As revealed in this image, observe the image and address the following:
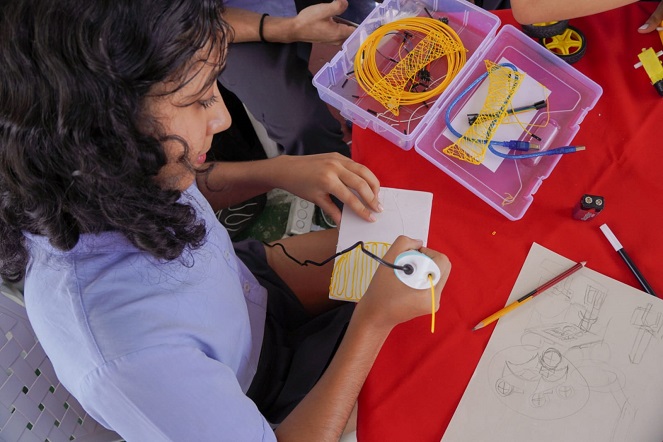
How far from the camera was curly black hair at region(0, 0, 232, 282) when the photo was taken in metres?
0.40

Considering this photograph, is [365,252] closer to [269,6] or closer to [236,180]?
[236,180]

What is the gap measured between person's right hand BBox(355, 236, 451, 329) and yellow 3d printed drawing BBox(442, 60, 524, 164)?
19cm

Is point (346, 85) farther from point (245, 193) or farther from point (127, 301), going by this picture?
point (127, 301)

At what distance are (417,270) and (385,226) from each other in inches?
5.4

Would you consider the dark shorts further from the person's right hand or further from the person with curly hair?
the person's right hand

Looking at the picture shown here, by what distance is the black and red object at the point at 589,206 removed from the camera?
691mm

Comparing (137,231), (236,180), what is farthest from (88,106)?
(236,180)

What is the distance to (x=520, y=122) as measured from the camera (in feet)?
2.59

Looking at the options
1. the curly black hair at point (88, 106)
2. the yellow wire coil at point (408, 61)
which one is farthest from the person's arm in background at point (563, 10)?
the curly black hair at point (88, 106)

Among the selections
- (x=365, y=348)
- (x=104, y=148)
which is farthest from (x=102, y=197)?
(x=365, y=348)

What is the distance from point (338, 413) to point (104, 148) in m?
0.47

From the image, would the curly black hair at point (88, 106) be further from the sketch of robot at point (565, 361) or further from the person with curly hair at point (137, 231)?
the sketch of robot at point (565, 361)

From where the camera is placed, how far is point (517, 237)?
73 cm

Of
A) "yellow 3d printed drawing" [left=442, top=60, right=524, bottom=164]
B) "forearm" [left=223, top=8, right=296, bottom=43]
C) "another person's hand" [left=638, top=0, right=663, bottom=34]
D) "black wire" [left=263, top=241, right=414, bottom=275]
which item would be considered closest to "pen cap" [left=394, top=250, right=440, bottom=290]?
"black wire" [left=263, top=241, right=414, bottom=275]
